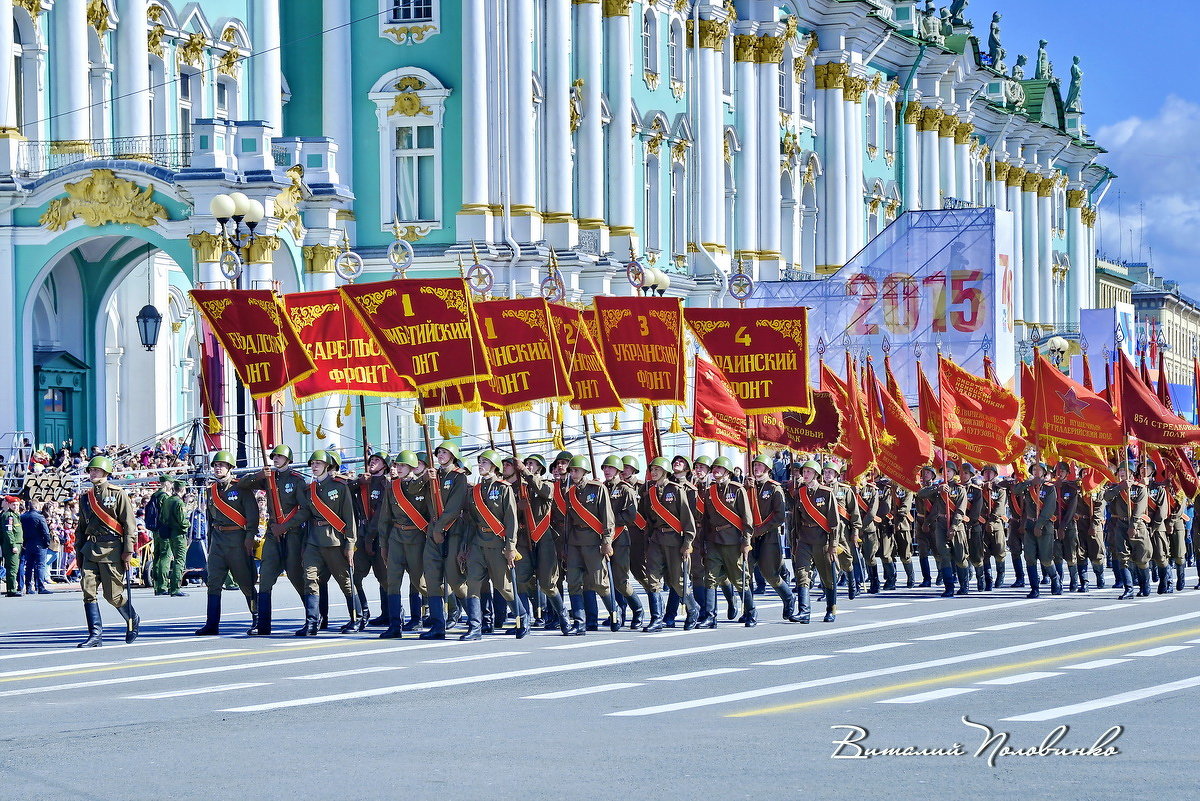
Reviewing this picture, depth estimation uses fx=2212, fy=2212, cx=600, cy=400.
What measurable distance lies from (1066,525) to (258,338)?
1015 cm

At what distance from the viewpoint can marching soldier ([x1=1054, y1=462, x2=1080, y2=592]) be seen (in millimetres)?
26359

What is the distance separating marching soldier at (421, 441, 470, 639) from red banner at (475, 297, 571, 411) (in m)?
3.53

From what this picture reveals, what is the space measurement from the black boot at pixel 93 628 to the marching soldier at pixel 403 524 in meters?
2.41

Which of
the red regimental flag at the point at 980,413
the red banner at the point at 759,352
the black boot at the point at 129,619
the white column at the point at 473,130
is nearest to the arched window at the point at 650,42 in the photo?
the white column at the point at 473,130

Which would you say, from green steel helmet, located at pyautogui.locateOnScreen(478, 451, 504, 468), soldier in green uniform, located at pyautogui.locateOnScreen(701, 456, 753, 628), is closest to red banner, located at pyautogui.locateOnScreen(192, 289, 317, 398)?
green steel helmet, located at pyautogui.locateOnScreen(478, 451, 504, 468)

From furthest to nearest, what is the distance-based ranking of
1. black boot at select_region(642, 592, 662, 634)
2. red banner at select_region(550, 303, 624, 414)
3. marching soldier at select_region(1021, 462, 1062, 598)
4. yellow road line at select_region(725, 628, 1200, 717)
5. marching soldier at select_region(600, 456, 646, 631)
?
marching soldier at select_region(1021, 462, 1062, 598) < red banner at select_region(550, 303, 624, 414) < marching soldier at select_region(600, 456, 646, 631) < black boot at select_region(642, 592, 662, 634) < yellow road line at select_region(725, 628, 1200, 717)

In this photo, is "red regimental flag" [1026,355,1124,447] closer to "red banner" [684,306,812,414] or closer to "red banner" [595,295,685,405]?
"red banner" [684,306,812,414]

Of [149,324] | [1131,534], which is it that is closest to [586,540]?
[1131,534]

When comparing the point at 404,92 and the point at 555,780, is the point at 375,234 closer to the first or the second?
the point at 404,92

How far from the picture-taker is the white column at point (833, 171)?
59312 mm

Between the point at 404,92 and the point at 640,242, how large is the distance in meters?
9.40

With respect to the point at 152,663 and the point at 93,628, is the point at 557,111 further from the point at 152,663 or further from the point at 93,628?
the point at 152,663

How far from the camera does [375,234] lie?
129ft

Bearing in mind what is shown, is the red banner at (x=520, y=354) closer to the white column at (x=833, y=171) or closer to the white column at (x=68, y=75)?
the white column at (x=68, y=75)
